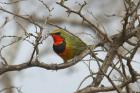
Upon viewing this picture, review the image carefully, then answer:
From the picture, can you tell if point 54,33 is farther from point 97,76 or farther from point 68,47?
point 97,76

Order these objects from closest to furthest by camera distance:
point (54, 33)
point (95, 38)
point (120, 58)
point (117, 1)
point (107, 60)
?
point (120, 58) < point (107, 60) < point (95, 38) < point (54, 33) < point (117, 1)

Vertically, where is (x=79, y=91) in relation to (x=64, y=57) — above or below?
above

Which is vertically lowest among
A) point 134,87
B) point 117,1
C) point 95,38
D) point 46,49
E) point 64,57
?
point 46,49

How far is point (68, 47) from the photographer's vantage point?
587 centimetres

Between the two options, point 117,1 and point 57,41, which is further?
point 117,1

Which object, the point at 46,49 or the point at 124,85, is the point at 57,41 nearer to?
the point at 124,85

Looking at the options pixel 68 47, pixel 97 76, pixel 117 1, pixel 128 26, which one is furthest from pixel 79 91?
pixel 117 1

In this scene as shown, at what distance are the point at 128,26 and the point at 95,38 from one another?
459 mm

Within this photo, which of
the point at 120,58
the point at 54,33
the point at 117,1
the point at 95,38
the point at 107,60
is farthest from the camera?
the point at 117,1

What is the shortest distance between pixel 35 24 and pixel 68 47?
6.72 ft

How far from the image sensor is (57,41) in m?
5.91

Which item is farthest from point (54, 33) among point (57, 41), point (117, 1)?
point (117, 1)

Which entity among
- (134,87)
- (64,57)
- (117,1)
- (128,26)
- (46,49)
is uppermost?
(128,26)

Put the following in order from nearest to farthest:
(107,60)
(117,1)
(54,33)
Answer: (107,60) → (54,33) → (117,1)
